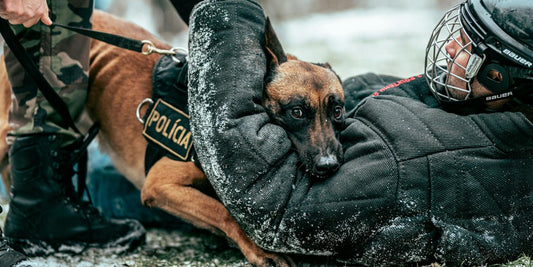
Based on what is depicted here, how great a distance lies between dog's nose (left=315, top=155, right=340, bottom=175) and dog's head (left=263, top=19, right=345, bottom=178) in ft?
0.04

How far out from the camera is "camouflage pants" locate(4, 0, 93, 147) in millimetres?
2670

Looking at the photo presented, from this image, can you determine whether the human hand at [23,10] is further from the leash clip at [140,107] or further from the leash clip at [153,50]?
the leash clip at [140,107]

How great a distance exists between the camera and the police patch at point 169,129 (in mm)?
2668

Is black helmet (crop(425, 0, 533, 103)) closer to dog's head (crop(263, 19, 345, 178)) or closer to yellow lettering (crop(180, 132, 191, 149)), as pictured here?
dog's head (crop(263, 19, 345, 178))

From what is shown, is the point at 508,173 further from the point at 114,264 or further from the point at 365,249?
the point at 114,264

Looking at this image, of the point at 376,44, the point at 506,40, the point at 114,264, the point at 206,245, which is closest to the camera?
the point at 506,40

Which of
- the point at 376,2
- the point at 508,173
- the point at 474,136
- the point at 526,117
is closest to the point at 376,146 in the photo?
the point at 474,136

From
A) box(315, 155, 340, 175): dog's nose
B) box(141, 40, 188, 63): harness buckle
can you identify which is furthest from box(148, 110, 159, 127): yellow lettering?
box(315, 155, 340, 175): dog's nose

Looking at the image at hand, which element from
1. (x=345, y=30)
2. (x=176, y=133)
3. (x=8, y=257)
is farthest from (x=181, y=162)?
(x=345, y=30)

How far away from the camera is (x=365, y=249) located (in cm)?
213

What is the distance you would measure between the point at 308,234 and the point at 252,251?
0.39 metres

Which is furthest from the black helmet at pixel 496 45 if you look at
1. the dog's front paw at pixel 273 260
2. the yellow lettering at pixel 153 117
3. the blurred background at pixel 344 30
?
the blurred background at pixel 344 30

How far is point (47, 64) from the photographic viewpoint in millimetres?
2721

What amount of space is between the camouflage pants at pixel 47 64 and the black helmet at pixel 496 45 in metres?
A: 1.97
